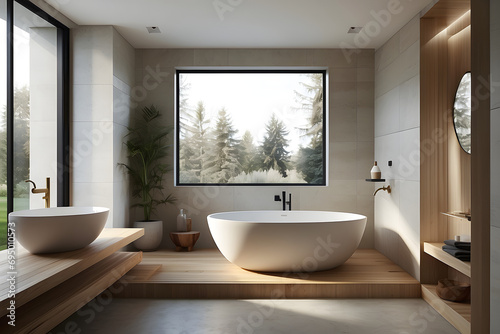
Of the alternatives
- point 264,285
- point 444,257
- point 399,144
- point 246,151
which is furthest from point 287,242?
point 246,151

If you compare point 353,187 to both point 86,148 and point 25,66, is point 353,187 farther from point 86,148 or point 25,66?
point 25,66

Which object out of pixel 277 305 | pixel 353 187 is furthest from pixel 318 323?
pixel 353 187

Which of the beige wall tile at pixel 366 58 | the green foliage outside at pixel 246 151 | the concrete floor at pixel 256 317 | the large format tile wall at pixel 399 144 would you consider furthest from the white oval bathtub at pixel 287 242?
the beige wall tile at pixel 366 58

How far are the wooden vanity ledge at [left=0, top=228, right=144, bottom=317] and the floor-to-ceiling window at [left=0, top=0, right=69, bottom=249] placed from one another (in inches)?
41.0

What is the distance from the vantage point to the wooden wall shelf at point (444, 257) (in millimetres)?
2957

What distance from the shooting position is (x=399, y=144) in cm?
422

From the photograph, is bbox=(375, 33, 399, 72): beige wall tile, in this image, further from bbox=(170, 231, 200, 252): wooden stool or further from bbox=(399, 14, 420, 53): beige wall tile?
bbox=(170, 231, 200, 252): wooden stool

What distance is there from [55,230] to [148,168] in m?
2.43

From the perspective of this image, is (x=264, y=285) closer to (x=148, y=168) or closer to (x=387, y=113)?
(x=148, y=168)

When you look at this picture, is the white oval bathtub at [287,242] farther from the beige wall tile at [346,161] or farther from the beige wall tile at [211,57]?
the beige wall tile at [211,57]

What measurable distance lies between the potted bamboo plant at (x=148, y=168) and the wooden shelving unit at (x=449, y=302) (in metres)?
2.86

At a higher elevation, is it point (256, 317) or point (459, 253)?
point (459, 253)

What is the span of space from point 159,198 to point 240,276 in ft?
5.79

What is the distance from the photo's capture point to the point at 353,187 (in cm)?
513
